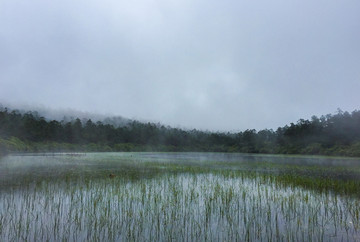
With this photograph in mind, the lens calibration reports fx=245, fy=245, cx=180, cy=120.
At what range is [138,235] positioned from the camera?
245 inches

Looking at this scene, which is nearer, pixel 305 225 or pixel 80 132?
pixel 305 225

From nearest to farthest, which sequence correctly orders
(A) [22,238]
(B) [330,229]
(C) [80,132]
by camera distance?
(A) [22,238] → (B) [330,229] → (C) [80,132]

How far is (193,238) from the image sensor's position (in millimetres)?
6219

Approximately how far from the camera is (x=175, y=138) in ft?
356

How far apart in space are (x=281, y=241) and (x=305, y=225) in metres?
1.68

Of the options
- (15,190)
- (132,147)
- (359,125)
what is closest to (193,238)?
(15,190)

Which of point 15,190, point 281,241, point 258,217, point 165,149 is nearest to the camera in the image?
point 281,241

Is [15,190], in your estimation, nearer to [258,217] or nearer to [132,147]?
[258,217]

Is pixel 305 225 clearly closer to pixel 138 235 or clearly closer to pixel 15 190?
pixel 138 235

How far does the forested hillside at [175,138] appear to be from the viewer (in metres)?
65.2

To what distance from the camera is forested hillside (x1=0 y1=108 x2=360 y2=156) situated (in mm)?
65188

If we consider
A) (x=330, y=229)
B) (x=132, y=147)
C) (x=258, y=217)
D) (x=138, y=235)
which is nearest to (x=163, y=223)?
(x=138, y=235)

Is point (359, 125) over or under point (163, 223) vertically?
over

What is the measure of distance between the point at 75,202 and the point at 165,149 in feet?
287
